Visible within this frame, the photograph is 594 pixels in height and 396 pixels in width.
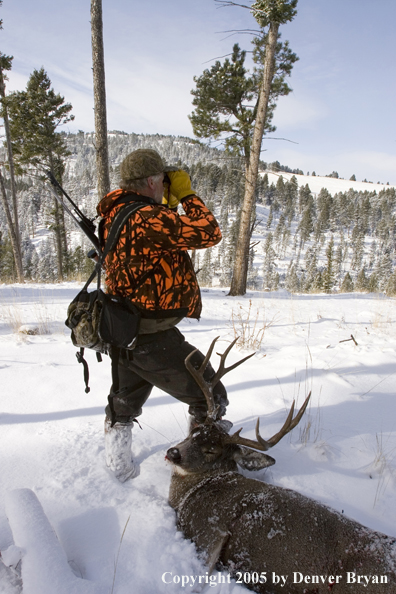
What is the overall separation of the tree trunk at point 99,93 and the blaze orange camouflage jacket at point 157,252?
4.74m

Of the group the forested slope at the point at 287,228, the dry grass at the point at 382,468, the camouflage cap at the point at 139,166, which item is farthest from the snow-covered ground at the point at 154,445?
the forested slope at the point at 287,228

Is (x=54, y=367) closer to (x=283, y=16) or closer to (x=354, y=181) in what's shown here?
(x=283, y=16)

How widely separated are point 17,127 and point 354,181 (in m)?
210

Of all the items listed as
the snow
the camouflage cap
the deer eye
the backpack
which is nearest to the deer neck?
the deer eye

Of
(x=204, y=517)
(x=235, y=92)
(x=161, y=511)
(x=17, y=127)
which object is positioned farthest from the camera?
(x=17, y=127)

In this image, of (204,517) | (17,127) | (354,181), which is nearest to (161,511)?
(204,517)

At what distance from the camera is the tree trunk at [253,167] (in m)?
8.59

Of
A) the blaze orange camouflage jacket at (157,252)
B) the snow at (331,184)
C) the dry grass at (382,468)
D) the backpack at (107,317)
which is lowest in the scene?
the dry grass at (382,468)

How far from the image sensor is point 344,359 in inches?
163

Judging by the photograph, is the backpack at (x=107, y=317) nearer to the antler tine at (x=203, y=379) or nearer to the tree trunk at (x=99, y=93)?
the antler tine at (x=203, y=379)

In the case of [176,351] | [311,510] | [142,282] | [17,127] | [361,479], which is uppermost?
[17,127]

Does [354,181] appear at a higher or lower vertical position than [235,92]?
higher

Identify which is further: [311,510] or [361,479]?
[361,479]

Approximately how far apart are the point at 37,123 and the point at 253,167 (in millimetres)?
13485
